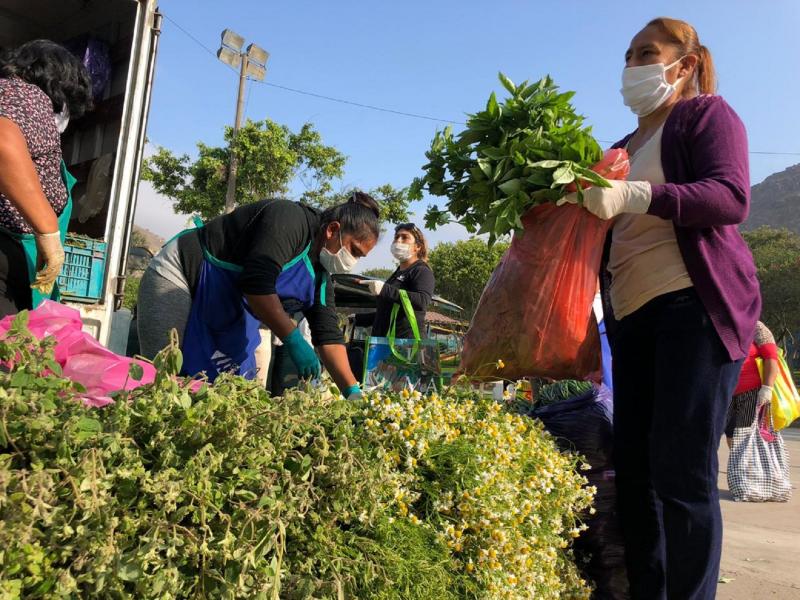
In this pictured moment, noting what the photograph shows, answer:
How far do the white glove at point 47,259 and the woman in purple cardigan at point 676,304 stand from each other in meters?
1.72

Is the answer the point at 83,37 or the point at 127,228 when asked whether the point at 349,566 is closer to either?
the point at 127,228

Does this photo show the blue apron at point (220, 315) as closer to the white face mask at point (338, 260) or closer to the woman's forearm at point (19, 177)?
the white face mask at point (338, 260)

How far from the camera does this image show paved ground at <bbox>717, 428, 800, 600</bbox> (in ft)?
9.88

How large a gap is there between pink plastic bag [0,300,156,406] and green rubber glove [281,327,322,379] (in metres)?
1.12

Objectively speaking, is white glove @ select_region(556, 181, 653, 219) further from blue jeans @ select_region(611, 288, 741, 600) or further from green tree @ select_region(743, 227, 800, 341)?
green tree @ select_region(743, 227, 800, 341)

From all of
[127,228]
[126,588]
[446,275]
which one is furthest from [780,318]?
[126,588]

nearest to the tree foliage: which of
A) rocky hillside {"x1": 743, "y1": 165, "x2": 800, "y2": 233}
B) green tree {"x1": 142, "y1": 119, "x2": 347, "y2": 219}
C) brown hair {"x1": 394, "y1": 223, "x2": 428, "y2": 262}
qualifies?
green tree {"x1": 142, "y1": 119, "x2": 347, "y2": 219}

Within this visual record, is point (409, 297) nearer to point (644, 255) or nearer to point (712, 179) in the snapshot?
point (644, 255)

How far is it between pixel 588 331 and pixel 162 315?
177cm

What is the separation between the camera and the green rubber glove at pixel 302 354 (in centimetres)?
282

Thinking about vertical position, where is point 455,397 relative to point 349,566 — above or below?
above

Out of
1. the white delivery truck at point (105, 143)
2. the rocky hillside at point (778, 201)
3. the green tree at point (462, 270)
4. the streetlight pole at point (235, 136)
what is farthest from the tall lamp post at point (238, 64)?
the rocky hillside at point (778, 201)

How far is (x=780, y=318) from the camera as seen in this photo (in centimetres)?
3450

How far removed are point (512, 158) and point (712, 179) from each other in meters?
0.61
